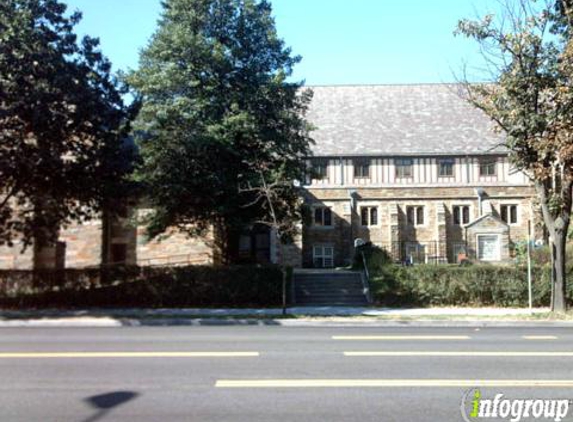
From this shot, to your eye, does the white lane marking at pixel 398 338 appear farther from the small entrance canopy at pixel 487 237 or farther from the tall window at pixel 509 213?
the tall window at pixel 509 213

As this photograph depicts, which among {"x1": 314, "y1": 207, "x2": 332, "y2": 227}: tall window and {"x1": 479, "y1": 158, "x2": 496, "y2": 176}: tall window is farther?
{"x1": 479, "y1": 158, "x2": 496, "y2": 176}: tall window

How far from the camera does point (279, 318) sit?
698 inches

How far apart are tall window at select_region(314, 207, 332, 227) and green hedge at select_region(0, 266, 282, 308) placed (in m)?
20.0

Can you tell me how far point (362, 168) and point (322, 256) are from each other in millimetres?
7477

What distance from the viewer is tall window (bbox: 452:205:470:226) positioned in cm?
4256

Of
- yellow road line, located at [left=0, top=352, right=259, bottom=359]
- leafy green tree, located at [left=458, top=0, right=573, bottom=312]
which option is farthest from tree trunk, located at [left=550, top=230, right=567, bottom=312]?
yellow road line, located at [left=0, top=352, right=259, bottom=359]

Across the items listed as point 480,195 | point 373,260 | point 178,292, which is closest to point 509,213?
point 480,195

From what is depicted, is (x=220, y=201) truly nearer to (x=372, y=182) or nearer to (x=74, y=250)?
(x=74, y=250)

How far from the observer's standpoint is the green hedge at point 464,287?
73.9 feet

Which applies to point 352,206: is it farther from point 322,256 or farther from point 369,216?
point 322,256

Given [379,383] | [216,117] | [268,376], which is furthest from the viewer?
[216,117]

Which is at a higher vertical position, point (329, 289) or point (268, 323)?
point (329, 289)

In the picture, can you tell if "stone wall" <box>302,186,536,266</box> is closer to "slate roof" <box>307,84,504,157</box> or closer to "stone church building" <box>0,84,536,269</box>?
"stone church building" <box>0,84,536,269</box>

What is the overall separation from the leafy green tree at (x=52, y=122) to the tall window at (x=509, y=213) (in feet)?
98.7
